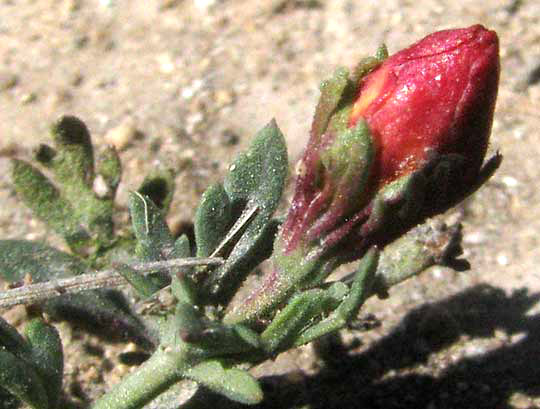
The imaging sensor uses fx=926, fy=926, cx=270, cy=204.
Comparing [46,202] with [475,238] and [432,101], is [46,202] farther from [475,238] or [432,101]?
[475,238]

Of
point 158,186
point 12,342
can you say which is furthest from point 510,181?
point 12,342

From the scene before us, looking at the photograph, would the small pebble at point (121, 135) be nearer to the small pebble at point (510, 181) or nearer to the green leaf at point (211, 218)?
the green leaf at point (211, 218)

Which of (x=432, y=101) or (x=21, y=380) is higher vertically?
(x=432, y=101)

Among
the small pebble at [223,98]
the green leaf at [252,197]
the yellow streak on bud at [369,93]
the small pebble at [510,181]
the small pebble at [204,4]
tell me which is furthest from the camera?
the small pebble at [204,4]

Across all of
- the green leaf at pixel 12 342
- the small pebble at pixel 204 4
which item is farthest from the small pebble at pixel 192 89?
the green leaf at pixel 12 342

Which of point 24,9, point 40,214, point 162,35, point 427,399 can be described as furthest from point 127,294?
point 24,9

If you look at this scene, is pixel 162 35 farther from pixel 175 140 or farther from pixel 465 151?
pixel 465 151
